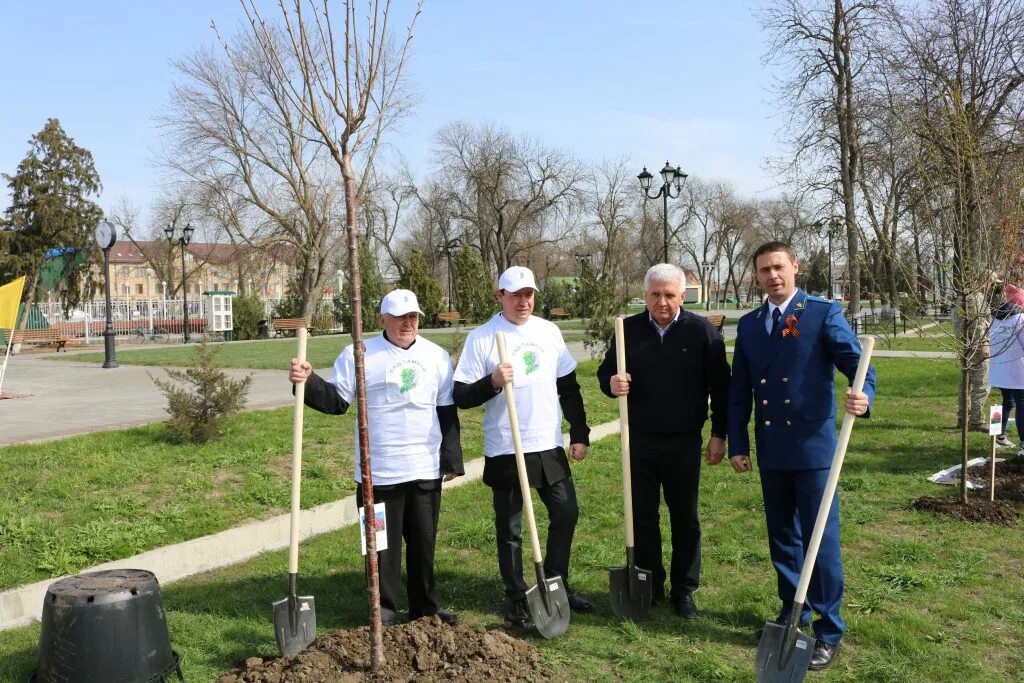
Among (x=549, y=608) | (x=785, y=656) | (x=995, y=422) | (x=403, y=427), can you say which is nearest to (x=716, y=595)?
(x=549, y=608)

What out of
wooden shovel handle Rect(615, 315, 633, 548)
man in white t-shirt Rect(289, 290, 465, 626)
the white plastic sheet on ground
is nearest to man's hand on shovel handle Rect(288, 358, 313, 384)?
man in white t-shirt Rect(289, 290, 465, 626)

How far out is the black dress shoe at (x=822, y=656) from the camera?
4039 millimetres

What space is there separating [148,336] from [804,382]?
109ft

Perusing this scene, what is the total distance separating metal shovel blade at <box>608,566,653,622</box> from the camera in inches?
181

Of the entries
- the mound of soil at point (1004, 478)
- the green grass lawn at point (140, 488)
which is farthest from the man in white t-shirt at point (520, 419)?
the mound of soil at point (1004, 478)

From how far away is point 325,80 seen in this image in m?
3.63

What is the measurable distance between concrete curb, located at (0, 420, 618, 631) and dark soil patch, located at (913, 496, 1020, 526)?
4.79 meters

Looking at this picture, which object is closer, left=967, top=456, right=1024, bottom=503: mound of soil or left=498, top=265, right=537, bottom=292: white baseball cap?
left=498, top=265, right=537, bottom=292: white baseball cap

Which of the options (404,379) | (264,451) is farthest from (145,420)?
(404,379)

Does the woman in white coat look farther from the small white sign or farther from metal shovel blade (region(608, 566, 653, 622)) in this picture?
metal shovel blade (region(608, 566, 653, 622))

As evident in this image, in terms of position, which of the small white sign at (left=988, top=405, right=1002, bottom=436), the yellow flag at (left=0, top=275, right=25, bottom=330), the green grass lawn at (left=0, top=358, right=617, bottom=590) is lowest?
the green grass lawn at (left=0, top=358, right=617, bottom=590)

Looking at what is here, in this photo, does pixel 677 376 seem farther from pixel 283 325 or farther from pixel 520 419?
pixel 283 325

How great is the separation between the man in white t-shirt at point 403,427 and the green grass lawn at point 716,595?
1.50ft

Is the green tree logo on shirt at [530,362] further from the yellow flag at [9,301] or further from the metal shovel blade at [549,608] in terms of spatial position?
the yellow flag at [9,301]
